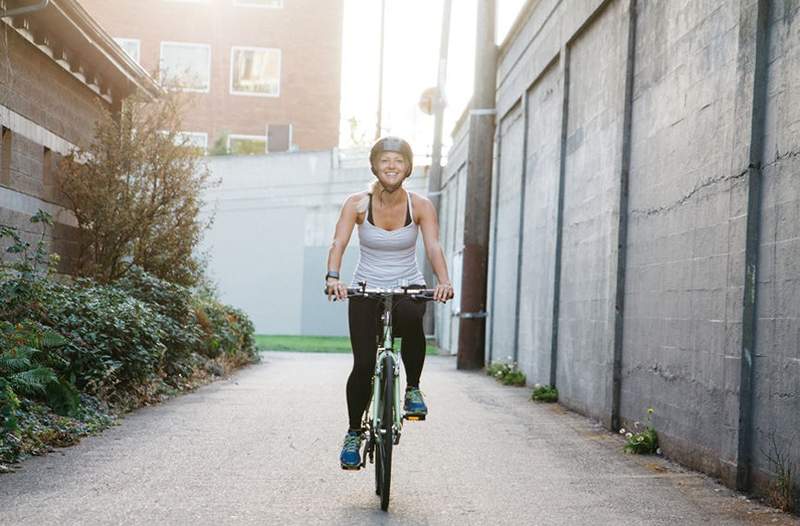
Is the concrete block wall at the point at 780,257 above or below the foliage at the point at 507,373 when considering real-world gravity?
above

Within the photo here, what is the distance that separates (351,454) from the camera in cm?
655

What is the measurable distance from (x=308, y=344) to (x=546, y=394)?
15.5m

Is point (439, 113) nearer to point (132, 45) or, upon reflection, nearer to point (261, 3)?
point (261, 3)

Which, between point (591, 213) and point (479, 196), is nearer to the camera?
point (591, 213)

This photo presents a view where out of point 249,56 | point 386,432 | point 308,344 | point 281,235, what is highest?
point 249,56

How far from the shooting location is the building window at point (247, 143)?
140 feet

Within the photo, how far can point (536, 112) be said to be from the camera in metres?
15.7

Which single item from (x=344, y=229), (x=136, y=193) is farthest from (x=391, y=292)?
(x=136, y=193)

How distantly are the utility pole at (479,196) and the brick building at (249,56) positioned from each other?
23120 millimetres

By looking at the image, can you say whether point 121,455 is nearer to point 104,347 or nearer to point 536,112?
point 104,347

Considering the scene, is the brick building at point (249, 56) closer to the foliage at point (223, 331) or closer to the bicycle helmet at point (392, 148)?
the foliage at point (223, 331)

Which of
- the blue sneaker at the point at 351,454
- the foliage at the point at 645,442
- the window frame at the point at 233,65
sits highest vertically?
the window frame at the point at 233,65

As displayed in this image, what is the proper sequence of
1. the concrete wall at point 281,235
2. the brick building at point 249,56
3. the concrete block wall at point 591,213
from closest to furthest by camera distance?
1. the concrete block wall at point 591,213
2. the concrete wall at point 281,235
3. the brick building at point 249,56

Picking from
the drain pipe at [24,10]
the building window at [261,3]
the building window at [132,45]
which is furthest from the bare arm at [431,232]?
the building window at [261,3]
